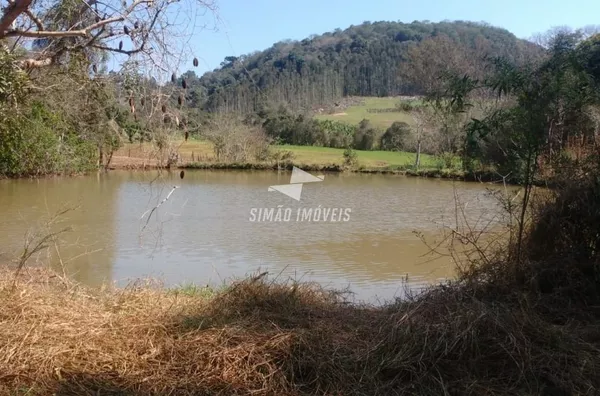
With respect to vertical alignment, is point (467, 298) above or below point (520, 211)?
below

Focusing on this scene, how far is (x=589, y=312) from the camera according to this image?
11.1 feet

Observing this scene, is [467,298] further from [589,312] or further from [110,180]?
[110,180]

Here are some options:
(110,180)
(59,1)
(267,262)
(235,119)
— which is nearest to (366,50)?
(235,119)

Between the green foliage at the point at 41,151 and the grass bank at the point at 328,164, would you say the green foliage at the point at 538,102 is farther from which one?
the grass bank at the point at 328,164

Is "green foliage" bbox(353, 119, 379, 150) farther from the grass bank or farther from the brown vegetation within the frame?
the brown vegetation

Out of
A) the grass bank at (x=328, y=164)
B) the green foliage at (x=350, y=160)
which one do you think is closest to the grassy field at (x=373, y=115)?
the grass bank at (x=328, y=164)

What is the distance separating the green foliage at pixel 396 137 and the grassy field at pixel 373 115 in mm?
972

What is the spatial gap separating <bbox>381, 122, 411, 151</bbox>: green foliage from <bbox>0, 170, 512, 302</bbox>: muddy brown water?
1227 cm

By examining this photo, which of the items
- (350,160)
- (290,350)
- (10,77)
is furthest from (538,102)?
(350,160)

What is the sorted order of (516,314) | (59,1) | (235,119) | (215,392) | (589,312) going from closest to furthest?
(215,392) → (516,314) → (589,312) → (59,1) → (235,119)

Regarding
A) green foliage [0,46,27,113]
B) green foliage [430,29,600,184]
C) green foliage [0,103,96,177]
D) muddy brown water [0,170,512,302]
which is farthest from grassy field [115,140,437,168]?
green foliage [430,29,600,184]

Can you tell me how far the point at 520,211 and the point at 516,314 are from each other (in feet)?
3.90

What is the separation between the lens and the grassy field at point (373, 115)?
1494 inches

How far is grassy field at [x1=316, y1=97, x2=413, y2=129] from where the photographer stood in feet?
125
